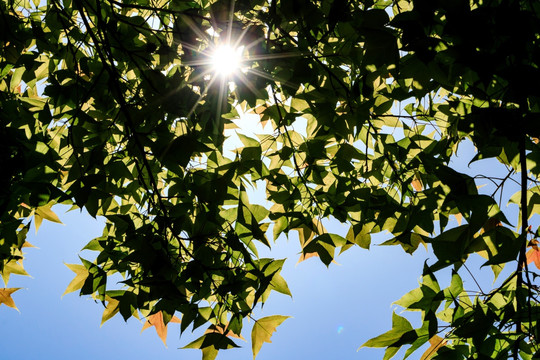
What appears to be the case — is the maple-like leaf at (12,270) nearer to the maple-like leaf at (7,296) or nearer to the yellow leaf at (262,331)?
the maple-like leaf at (7,296)

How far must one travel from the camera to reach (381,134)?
198cm

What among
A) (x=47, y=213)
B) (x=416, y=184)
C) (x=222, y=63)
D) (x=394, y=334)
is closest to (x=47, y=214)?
(x=47, y=213)

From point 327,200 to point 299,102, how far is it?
0.54 metres

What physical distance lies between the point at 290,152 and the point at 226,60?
1.91 ft

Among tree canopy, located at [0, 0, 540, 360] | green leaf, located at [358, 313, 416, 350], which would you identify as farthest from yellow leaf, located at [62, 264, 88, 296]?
green leaf, located at [358, 313, 416, 350]

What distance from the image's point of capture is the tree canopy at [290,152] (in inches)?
45.6

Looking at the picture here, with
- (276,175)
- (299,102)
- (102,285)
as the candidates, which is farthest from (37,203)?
(299,102)

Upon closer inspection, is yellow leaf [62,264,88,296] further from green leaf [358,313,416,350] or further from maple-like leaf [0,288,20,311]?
green leaf [358,313,416,350]

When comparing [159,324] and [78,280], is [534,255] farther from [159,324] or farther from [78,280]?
[78,280]

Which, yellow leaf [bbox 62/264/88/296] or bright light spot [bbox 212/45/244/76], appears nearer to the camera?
bright light spot [bbox 212/45/244/76]

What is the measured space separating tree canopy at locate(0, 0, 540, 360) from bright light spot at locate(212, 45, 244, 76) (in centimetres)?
2

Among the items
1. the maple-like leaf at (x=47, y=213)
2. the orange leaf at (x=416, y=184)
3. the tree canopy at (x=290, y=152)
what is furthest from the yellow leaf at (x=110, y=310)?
the orange leaf at (x=416, y=184)

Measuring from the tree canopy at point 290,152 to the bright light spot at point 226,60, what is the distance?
0.9 inches

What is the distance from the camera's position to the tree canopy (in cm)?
116
